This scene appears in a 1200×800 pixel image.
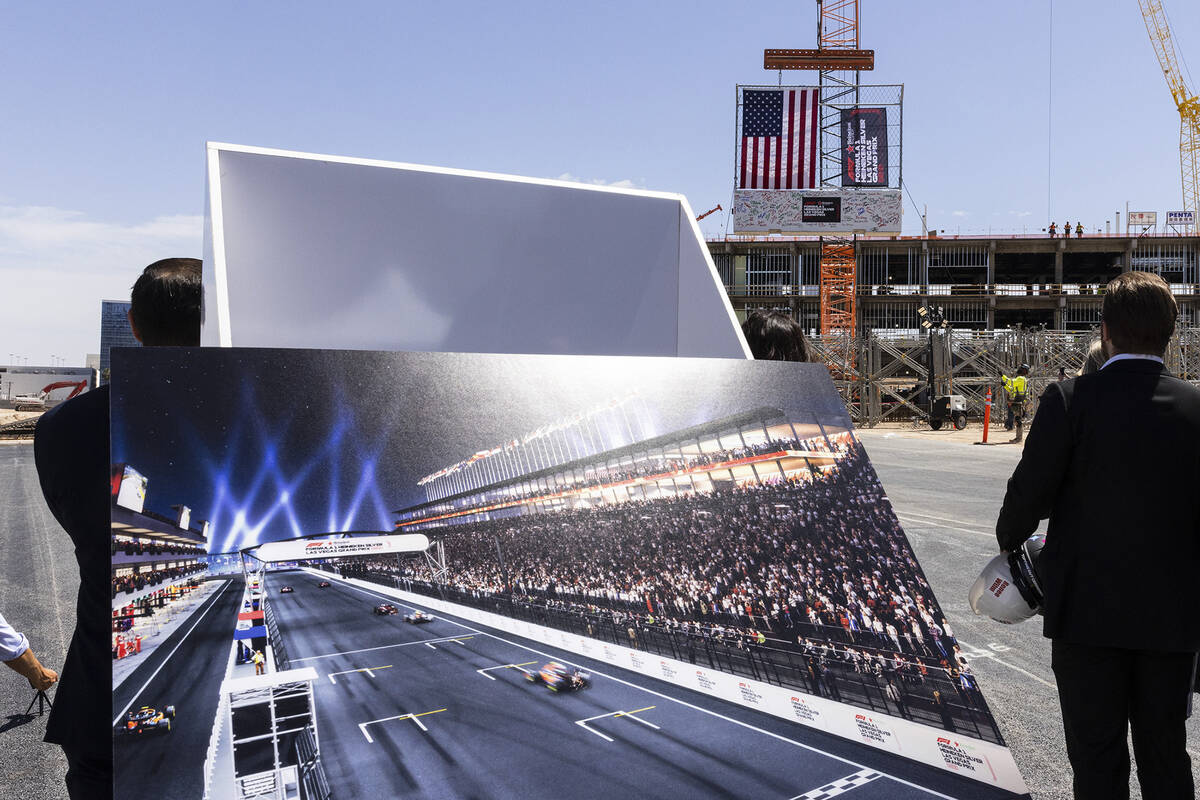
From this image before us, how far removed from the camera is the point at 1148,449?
1865 mm

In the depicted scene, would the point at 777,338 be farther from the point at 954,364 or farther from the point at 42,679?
the point at 954,364

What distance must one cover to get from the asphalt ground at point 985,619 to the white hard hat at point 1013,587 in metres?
1.02

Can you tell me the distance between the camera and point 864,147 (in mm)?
35344

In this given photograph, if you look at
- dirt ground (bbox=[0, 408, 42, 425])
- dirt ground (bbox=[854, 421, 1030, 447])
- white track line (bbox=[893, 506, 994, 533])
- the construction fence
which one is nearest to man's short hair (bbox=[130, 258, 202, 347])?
white track line (bbox=[893, 506, 994, 533])

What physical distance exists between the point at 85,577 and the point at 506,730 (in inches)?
35.6

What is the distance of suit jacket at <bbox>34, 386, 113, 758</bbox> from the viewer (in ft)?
4.70

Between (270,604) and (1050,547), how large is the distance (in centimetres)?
185

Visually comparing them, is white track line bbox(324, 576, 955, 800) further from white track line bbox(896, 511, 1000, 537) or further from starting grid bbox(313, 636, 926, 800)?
white track line bbox(896, 511, 1000, 537)

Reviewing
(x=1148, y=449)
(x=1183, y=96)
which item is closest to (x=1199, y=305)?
(x=1183, y=96)

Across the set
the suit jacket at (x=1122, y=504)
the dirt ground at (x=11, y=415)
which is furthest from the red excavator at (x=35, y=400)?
the suit jacket at (x=1122, y=504)

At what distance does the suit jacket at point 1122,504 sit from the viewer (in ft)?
6.04

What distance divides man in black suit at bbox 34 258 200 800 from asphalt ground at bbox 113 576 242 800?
383mm

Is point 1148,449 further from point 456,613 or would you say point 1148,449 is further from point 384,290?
point 384,290

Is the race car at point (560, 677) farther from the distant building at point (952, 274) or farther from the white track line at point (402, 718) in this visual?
the distant building at point (952, 274)
